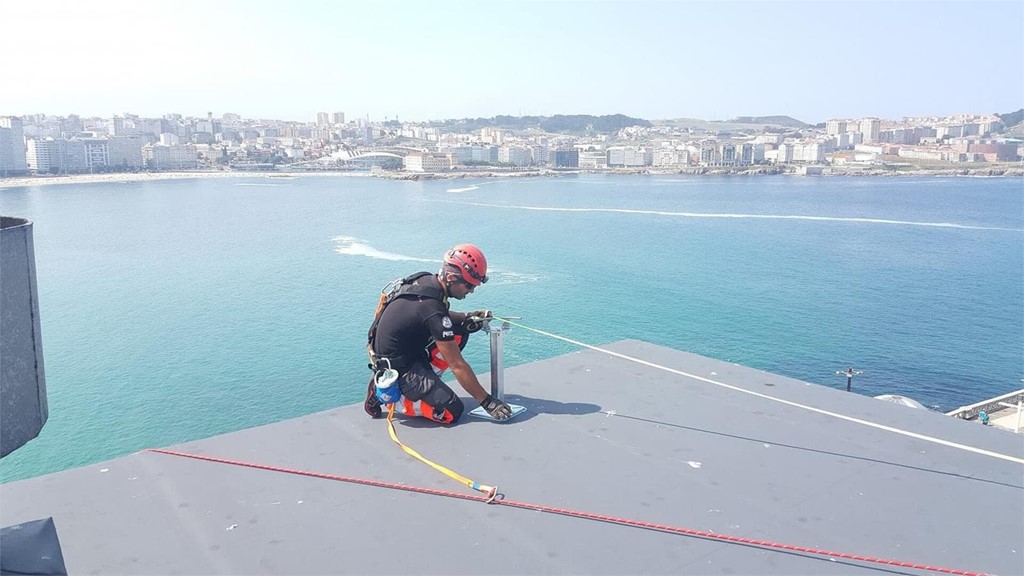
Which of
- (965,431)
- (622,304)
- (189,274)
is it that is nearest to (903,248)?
(622,304)

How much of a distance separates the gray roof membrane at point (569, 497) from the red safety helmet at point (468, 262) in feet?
2.77

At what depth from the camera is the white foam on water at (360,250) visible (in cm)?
3653

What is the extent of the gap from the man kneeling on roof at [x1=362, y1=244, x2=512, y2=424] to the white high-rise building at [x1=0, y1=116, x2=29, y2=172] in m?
110

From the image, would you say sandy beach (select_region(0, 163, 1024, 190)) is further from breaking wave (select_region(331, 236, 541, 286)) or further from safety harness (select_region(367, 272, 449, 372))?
safety harness (select_region(367, 272, 449, 372))

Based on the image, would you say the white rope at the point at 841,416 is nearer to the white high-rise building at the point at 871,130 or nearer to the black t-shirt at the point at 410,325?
the black t-shirt at the point at 410,325

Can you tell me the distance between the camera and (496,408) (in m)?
4.20

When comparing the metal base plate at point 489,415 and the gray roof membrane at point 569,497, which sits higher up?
the metal base plate at point 489,415

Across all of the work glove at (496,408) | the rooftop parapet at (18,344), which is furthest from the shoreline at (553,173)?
the rooftop parapet at (18,344)

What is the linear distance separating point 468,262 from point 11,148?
115 metres

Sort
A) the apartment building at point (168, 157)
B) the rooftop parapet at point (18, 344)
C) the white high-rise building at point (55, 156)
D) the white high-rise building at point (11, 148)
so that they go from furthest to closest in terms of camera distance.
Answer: the apartment building at point (168, 157), the white high-rise building at point (55, 156), the white high-rise building at point (11, 148), the rooftop parapet at point (18, 344)

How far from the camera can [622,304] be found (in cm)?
2847

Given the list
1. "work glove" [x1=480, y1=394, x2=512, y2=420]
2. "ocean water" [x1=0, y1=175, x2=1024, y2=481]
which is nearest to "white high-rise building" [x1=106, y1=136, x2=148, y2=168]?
"ocean water" [x1=0, y1=175, x2=1024, y2=481]

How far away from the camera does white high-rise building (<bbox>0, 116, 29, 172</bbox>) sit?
9350 centimetres

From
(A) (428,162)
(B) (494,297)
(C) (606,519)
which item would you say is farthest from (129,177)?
(C) (606,519)
